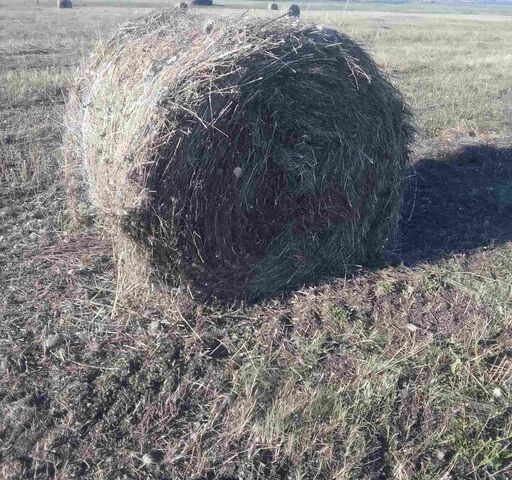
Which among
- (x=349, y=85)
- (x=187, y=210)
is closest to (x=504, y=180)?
(x=349, y=85)

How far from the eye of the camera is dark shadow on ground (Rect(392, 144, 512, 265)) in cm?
512

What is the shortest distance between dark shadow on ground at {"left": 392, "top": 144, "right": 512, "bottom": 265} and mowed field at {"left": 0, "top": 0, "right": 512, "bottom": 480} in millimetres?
27

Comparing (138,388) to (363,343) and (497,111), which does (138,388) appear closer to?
(363,343)

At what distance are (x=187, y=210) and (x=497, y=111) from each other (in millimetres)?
7553

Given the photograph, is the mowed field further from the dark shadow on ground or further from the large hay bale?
the large hay bale

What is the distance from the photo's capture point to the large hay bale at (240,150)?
3.75 meters

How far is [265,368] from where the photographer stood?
355 cm

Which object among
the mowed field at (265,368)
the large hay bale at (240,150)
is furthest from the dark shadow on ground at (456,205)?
the large hay bale at (240,150)

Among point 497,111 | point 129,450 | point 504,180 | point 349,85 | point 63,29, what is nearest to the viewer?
Answer: point 129,450

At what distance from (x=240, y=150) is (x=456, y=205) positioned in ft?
8.94

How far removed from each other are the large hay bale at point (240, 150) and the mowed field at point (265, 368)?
1.21 feet

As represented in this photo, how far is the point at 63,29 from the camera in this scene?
22797 millimetres

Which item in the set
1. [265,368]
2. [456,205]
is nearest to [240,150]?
[265,368]

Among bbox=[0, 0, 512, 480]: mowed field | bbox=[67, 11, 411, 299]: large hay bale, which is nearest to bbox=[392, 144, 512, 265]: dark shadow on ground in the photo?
bbox=[0, 0, 512, 480]: mowed field
